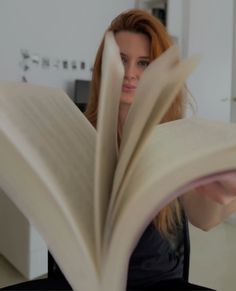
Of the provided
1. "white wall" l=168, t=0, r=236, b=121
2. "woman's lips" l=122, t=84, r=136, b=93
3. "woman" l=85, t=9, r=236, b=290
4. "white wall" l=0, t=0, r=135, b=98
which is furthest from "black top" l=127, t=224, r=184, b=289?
"white wall" l=168, t=0, r=236, b=121

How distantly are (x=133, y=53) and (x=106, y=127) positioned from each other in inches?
21.6

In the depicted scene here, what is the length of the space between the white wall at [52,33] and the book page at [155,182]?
1.73m

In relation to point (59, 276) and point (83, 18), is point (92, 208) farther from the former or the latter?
point (83, 18)

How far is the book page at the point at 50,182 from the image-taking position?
0.70 feet

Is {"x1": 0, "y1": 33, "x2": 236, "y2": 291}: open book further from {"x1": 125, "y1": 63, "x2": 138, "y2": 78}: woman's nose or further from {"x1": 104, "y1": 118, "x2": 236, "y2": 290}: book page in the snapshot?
{"x1": 125, "y1": 63, "x2": 138, "y2": 78}: woman's nose

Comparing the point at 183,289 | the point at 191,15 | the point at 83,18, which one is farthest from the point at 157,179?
the point at 191,15

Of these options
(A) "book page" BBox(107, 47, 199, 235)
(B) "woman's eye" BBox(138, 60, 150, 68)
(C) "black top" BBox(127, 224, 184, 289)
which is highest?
(A) "book page" BBox(107, 47, 199, 235)

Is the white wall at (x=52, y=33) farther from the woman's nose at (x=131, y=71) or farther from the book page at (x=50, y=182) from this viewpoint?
the book page at (x=50, y=182)

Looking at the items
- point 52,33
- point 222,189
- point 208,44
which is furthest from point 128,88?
point 208,44

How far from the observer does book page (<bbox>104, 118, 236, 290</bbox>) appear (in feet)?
0.66

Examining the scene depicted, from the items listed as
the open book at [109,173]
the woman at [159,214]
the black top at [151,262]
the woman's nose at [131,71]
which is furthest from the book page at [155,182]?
the woman's nose at [131,71]

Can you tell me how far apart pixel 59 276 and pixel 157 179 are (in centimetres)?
52

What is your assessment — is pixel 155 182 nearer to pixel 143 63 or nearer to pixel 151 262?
pixel 151 262

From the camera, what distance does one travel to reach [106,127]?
8.7 inches
